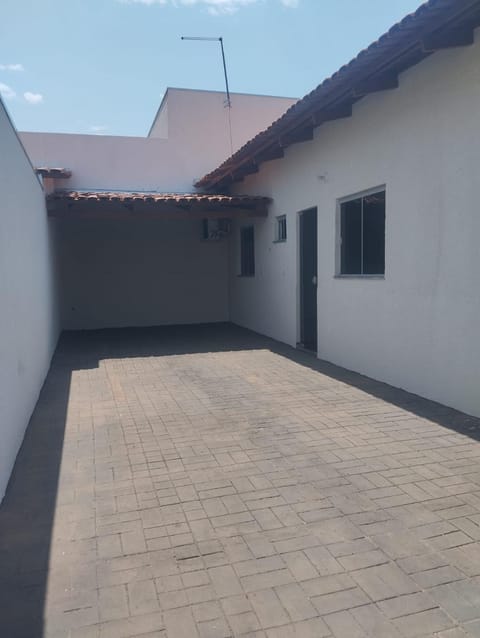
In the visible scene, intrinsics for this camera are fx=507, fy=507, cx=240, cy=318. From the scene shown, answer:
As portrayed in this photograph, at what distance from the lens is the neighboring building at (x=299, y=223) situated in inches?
205

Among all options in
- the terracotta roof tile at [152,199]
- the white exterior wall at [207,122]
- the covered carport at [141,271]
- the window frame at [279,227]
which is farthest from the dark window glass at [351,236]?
the white exterior wall at [207,122]

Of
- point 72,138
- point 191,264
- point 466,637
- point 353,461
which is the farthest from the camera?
point 191,264

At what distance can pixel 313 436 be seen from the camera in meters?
4.83

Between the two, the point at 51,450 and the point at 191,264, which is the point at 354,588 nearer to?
the point at 51,450

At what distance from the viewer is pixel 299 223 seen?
949cm

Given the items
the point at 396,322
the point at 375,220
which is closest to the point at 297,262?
the point at 375,220

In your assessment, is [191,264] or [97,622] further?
[191,264]

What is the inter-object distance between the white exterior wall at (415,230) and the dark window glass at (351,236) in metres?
0.19

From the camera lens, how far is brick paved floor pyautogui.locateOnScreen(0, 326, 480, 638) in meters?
2.39

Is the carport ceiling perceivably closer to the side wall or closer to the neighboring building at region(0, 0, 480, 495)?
the neighboring building at region(0, 0, 480, 495)

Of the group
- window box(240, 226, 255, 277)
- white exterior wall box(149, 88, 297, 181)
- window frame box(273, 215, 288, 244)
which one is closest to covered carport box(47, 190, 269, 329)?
window box(240, 226, 255, 277)

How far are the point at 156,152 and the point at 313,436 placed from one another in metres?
10.7

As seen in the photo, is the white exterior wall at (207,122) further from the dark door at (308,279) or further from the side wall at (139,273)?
the dark door at (308,279)

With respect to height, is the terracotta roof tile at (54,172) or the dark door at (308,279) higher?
the terracotta roof tile at (54,172)
